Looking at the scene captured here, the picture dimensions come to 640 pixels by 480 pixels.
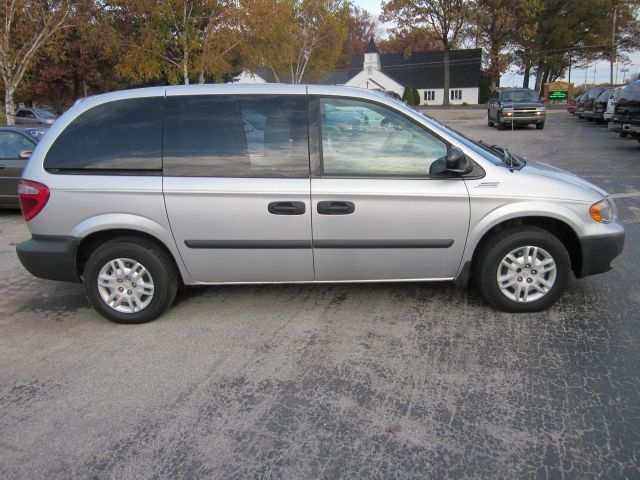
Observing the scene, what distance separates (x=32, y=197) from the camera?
4.35m

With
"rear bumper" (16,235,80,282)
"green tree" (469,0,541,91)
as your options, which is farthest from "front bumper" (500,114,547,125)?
"green tree" (469,0,541,91)

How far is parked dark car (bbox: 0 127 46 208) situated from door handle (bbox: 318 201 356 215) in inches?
252

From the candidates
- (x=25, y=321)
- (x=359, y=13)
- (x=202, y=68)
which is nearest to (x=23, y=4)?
(x=202, y=68)

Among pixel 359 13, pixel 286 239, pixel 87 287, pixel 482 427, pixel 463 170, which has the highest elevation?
pixel 359 13

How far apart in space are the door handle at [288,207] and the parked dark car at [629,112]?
13.2 metres

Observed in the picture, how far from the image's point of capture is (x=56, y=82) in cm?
3603

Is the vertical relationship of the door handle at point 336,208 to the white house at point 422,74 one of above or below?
below

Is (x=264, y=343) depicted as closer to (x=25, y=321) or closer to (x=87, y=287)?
(x=87, y=287)

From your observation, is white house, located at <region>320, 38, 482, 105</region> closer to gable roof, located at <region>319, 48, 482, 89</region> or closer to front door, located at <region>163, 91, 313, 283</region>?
gable roof, located at <region>319, 48, 482, 89</region>

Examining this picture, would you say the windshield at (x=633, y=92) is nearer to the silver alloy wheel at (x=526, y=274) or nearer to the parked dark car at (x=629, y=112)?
the parked dark car at (x=629, y=112)

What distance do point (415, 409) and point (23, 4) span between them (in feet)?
60.7

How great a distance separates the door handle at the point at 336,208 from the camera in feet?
13.8

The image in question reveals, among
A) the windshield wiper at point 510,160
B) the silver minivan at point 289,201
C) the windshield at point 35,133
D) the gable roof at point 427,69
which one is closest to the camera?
the silver minivan at point 289,201

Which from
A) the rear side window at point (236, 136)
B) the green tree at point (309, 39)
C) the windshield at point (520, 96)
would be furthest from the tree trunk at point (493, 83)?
the rear side window at point (236, 136)
